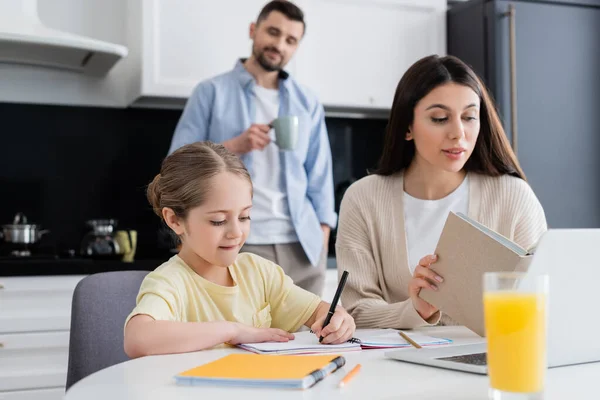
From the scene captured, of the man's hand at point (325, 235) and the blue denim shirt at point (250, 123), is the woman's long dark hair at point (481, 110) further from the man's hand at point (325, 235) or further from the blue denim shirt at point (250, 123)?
the man's hand at point (325, 235)

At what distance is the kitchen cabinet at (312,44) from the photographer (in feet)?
9.86

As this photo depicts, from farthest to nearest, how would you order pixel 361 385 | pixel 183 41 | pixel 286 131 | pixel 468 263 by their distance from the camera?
pixel 183 41, pixel 286 131, pixel 468 263, pixel 361 385

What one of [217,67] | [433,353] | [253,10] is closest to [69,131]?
[217,67]

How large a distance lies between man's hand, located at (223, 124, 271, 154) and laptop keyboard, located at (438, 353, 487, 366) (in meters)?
1.46

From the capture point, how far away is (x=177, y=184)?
1.46 metres

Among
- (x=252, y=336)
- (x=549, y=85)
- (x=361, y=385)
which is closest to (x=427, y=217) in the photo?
(x=252, y=336)

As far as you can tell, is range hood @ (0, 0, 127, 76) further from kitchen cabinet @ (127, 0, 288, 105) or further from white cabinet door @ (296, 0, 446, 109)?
white cabinet door @ (296, 0, 446, 109)

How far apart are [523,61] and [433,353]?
7.96 ft

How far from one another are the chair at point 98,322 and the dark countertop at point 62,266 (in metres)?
1.13

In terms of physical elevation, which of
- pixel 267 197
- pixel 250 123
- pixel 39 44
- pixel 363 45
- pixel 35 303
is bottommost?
pixel 35 303

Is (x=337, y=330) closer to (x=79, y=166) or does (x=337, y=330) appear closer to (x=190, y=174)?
(x=190, y=174)

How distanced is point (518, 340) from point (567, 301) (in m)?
0.28

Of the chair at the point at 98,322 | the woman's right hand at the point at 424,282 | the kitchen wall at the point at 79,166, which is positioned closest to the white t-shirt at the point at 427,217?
the woman's right hand at the point at 424,282

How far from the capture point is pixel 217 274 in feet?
4.79
